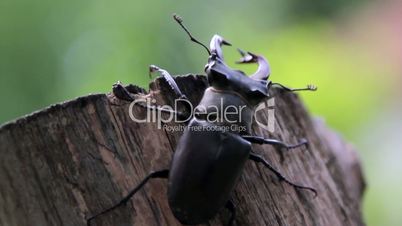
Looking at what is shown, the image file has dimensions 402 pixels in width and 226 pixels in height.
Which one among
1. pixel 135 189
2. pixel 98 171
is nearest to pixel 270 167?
pixel 135 189

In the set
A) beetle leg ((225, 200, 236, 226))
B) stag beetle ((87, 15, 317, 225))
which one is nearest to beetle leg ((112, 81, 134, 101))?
stag beetle ((87, 15, 317, 225))

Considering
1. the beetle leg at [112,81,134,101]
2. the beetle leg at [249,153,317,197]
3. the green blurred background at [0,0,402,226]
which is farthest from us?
the green blurred background at [0,0,402,226]

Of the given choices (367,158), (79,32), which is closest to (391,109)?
(367,158)

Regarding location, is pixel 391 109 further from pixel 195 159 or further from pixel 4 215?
pixel 4 215

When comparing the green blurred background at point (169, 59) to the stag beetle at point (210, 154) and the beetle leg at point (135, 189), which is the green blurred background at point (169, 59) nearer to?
the stag beetle at point (210, 154)

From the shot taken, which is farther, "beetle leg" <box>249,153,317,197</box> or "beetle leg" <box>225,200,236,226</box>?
"beetle leg" <box>249,153,317,197</box>

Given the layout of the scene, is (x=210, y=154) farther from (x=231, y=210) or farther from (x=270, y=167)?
(x=270, y=167)

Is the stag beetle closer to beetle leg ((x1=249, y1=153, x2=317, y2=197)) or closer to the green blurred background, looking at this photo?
beetle leg ((x1=249, y1=153, x2=317, y2=197))
